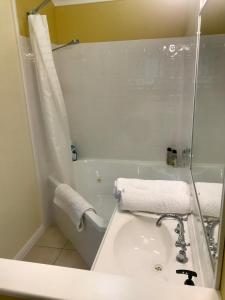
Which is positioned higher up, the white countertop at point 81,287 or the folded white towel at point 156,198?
the white countertop at point 81,287

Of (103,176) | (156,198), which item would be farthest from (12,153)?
(156,198)

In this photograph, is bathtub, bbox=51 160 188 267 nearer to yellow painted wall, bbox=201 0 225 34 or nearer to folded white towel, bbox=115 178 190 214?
folded white towel, bbox=115 178 190 214

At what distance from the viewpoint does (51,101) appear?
2.09m

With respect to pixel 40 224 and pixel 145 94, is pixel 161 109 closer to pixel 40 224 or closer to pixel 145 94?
pixel 145 94

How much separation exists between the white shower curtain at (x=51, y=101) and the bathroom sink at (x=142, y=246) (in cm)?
Result: 108

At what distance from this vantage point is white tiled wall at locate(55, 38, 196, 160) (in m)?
2.30

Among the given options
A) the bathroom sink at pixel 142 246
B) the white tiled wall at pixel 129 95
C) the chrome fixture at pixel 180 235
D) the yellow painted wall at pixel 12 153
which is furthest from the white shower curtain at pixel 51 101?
the chrome fixture at pixel 180 235

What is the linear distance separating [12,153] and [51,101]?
0.56 metres

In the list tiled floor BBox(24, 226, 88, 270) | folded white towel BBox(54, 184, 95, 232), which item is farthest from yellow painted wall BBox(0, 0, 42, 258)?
folded white towel BBox(54, 184, 95, 232)

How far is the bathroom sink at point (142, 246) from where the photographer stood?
1131 mm

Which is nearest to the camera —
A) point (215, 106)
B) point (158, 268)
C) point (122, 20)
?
point (215, 106)

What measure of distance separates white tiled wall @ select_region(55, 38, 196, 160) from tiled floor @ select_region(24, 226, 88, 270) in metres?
0.97

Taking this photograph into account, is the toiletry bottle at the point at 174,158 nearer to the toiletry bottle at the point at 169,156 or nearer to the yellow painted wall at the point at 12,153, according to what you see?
the toiletry bottle at the point at 169,156

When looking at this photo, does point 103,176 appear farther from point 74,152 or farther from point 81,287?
point 81,287
